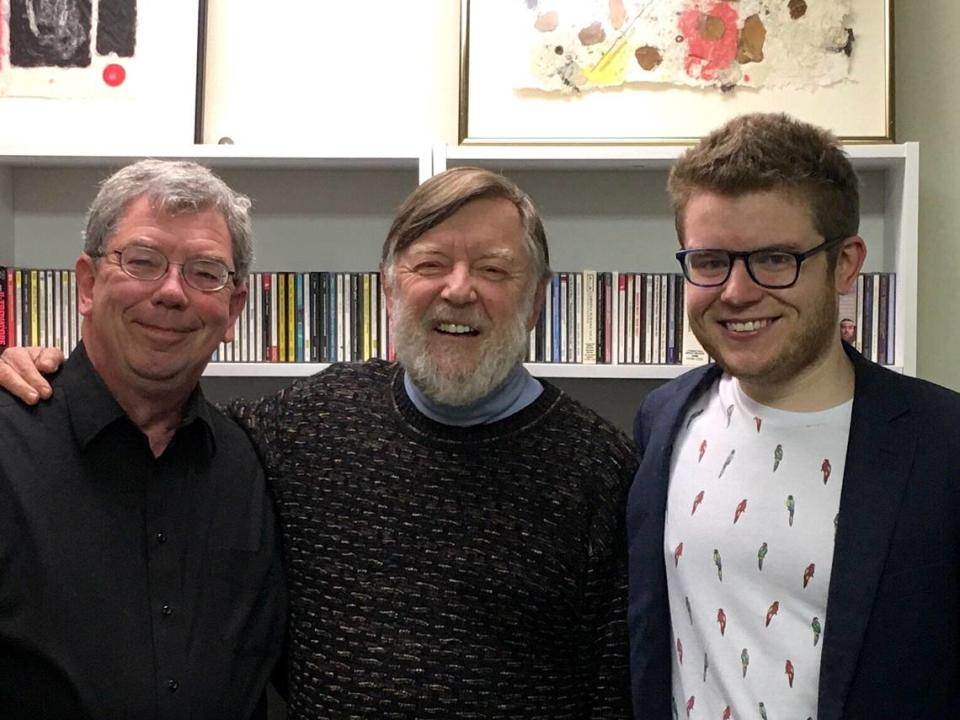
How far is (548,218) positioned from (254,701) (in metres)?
1.45

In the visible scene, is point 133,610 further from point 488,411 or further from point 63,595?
point 488,411

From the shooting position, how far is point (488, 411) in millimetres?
1646

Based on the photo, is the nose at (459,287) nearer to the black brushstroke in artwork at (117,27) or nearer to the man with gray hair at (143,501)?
the man with gray hair at (143,501)

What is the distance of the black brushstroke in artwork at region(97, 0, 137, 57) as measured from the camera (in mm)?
2338

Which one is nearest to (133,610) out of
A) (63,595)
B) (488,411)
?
(63,595)

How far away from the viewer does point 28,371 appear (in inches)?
60.3

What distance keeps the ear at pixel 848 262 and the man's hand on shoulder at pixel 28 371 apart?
128cm

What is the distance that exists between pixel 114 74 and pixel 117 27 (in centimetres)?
12

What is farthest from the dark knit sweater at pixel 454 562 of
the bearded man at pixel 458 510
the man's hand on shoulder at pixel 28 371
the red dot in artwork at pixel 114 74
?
the red dot in artwork at pixel 114 74

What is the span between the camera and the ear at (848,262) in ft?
4.47

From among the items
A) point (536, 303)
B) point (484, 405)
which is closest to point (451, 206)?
point (536, 303)

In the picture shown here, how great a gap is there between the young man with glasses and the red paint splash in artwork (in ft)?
3.16

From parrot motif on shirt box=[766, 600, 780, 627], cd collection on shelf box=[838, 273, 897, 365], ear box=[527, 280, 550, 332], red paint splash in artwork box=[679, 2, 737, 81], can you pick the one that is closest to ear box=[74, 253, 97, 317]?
ear box=[527, 280, 550, 332]

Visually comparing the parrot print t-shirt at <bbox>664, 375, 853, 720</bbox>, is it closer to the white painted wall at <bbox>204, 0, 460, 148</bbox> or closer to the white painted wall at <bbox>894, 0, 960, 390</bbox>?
the white painted wall at <bbox>894, 0, 960, 390</bbox>
